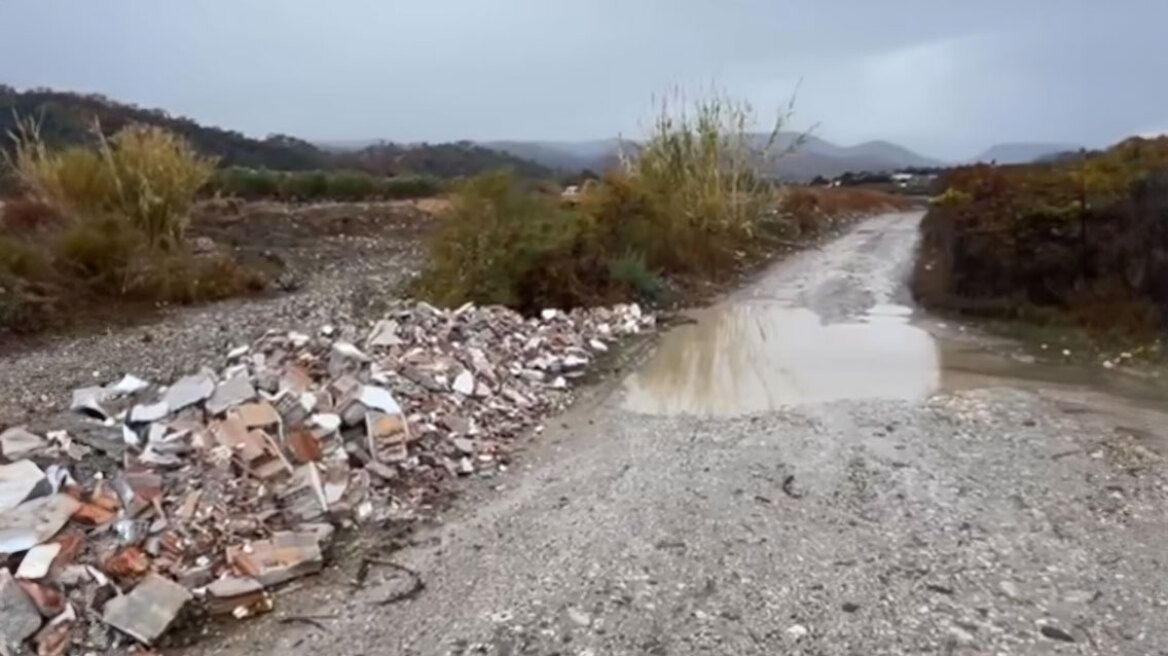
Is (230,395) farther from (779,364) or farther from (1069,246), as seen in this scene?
(1069,246)

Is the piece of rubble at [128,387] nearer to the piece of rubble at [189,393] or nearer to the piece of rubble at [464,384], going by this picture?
the piece of rubble at [189,393]

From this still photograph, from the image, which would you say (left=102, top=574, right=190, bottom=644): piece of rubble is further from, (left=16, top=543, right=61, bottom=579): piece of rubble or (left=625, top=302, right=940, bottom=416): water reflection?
(left=625, top=302, right=940, bottom=416): water reflection

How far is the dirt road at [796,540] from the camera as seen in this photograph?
13.6 ft

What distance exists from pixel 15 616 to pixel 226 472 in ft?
4.08

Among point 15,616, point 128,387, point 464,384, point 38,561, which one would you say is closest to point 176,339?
point 128,387

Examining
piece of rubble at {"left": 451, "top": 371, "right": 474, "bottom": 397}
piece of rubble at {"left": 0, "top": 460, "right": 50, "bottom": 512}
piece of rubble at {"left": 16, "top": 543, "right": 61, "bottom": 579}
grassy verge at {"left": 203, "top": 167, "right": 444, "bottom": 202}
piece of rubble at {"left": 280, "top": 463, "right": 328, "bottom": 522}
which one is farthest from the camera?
grassy verge at {"left": 203, "top": 167, "right": 444, "bottom": 202}

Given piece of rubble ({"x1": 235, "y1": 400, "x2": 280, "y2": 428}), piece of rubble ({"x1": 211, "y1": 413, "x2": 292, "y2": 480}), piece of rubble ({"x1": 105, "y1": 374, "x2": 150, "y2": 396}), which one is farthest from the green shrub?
piece of rubble ({"x1": 211, "y1": 413, "x2": 292, "y2": 480})

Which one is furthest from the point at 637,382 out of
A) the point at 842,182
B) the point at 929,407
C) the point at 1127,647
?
the point at 842,182

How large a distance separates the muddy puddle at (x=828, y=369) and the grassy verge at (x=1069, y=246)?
43.0 inches

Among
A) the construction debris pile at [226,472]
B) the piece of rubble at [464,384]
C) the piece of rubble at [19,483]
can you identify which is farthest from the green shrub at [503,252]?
the piece of rubble at [19,483]

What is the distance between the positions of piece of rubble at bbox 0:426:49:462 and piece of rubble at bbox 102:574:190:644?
1697 mm

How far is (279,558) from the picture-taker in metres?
4.77

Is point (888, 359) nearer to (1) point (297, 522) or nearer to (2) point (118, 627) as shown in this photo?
(1) point (297, 522)

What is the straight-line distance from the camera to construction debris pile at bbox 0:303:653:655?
4406mm
